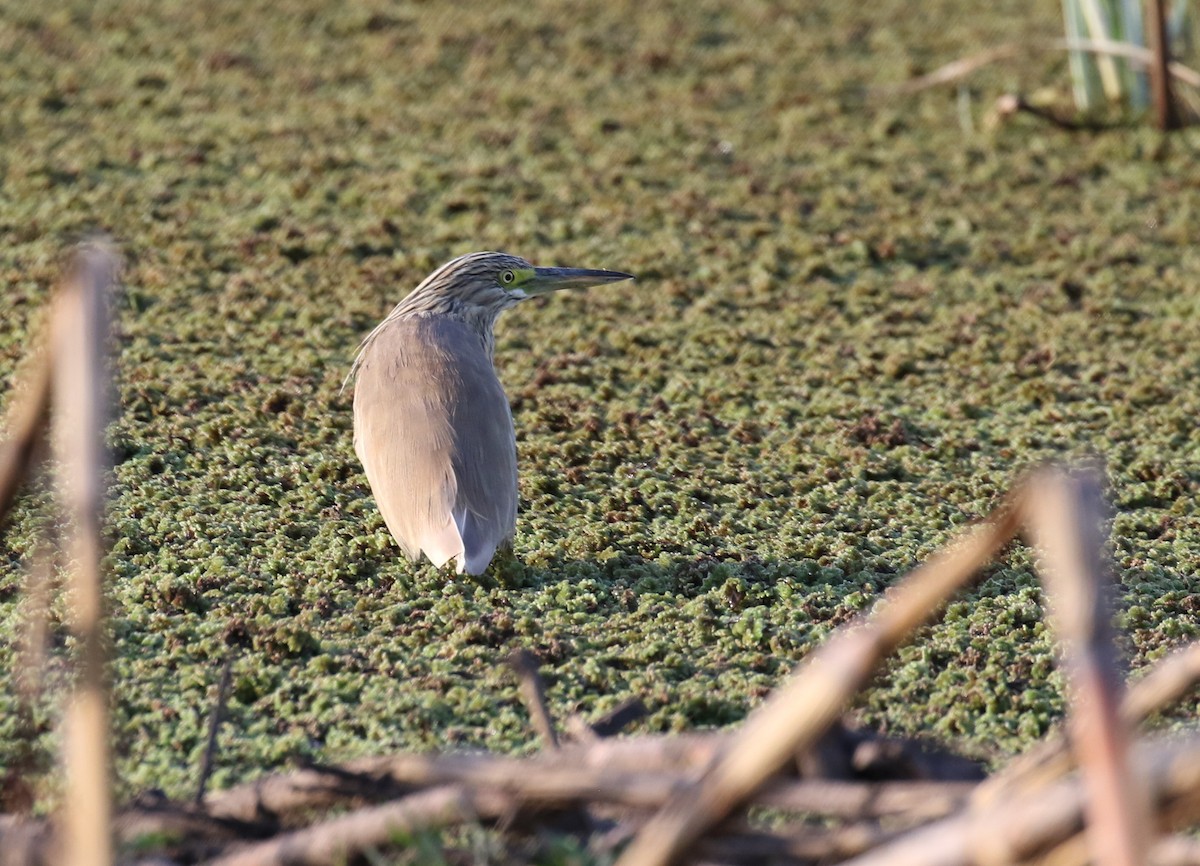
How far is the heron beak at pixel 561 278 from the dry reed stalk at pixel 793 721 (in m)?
2.90

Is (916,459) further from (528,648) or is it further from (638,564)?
(528,648)

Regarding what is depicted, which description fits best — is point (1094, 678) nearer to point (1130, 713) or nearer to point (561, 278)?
point (1130, 713)

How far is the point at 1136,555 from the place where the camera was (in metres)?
3.82

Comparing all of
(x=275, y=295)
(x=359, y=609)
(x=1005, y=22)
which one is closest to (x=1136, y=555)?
(x=359, y=609)

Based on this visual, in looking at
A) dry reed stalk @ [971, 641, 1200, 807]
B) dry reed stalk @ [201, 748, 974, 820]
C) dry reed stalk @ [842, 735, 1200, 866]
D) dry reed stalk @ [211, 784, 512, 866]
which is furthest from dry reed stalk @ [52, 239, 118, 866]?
dry reed stalk @ [971, 641, 1200, 807]

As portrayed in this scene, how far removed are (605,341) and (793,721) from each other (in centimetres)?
333

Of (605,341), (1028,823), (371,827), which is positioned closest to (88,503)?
(371,827)

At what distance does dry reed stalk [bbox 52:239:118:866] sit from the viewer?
5.82 feet

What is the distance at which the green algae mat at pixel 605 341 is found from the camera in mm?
3252

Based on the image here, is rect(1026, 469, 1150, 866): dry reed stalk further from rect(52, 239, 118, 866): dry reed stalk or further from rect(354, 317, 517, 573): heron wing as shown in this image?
rect(354, 317, 517, 573): heron wing

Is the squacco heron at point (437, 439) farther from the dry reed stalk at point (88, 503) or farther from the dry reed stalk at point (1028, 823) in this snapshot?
the dry reed stalk at point (1028, 823)

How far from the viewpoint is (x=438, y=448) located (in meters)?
3.72

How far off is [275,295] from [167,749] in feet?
8.10

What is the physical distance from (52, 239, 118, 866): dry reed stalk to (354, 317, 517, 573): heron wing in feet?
5.47
